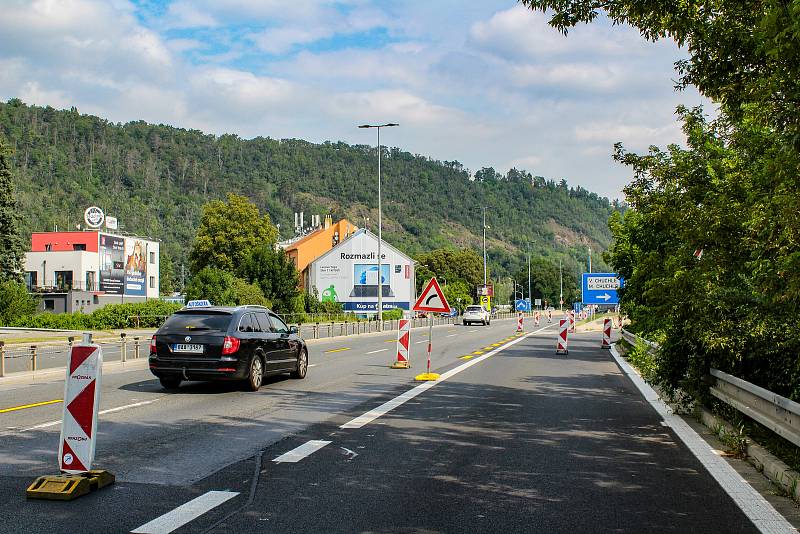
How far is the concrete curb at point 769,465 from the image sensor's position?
6661 millimetres

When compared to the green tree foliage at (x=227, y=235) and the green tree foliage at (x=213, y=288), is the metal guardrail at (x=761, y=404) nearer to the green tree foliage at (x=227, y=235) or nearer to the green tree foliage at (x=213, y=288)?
the green tree foliage at (x=213, y=288)

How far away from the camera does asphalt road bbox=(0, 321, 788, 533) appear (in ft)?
19.2

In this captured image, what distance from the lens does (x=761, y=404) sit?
27.4ft

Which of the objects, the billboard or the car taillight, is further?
the billboard

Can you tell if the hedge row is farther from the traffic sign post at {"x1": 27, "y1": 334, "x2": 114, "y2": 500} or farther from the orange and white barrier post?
the traffic sign post at {"x1": 27, "y1": 334, "x2": 114, "y2": 500}

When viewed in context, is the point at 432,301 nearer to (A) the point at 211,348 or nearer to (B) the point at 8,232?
(A) the point at 211,348

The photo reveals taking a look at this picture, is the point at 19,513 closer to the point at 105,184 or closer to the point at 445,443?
the point at 445,443

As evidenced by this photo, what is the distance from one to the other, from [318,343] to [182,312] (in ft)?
71.1

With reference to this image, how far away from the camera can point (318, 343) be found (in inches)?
1441

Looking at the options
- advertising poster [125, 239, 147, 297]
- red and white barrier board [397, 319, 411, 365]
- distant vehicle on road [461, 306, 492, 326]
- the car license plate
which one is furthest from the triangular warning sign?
advertising poster [125, 239, 147, 297]

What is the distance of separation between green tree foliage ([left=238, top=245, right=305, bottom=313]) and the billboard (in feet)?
87.3

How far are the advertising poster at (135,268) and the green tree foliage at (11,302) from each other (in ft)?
160

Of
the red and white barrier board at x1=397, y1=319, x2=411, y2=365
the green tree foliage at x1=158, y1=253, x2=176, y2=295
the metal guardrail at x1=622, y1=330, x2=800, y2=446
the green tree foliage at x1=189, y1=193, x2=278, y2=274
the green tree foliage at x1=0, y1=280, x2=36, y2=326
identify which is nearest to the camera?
the metal guardrail at x1=622, y1=330, x2=800, y2=446

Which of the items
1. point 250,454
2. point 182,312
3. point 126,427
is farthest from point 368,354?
point 250,454
